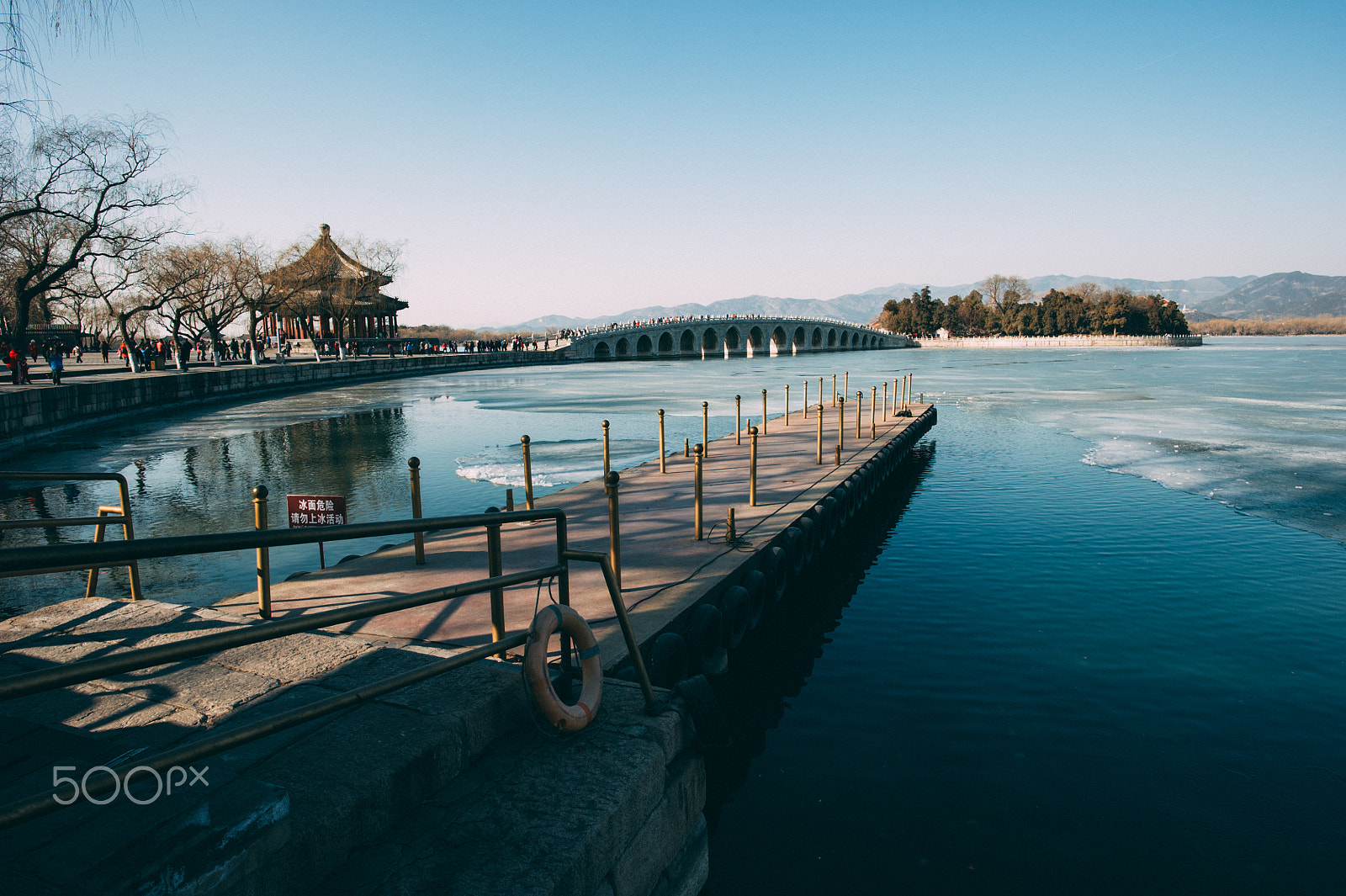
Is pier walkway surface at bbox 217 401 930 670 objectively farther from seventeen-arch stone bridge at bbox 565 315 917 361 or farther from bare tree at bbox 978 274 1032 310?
bare tree at bbox 978 274 1032 310

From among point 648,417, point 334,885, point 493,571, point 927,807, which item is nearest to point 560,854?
point 334,885

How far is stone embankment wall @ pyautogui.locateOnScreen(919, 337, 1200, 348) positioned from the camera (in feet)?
492

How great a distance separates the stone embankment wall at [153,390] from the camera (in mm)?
24562

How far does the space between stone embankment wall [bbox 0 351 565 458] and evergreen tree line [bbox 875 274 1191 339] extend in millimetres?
129455

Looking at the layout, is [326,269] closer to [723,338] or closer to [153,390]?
[153,390]

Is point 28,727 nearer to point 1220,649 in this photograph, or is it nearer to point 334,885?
point 334,885

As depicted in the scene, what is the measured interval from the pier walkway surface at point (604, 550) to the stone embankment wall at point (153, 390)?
21544 millimetres

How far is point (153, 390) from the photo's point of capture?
120ft

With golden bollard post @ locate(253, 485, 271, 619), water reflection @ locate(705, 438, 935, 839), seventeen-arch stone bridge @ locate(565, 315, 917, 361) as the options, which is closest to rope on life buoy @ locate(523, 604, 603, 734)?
water reflection @ locate(705, 438, 935, 839)

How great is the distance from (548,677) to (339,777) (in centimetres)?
117

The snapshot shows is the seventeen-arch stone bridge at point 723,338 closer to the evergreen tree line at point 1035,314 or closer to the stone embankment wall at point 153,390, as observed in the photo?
the evergreen tree line at point 1035,314

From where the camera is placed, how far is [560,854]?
3.22 metres

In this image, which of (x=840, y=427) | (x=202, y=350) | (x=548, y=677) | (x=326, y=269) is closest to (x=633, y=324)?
(x=326, y=269)

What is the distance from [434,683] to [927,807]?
462 centimetres
